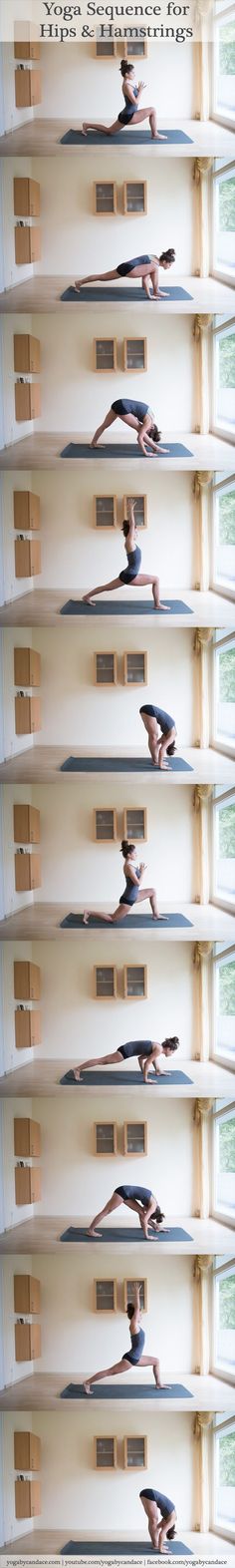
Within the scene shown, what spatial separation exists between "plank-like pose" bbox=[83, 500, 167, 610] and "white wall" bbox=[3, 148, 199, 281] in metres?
1.00

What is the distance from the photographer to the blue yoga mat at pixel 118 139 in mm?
10062

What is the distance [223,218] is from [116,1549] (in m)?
5.08

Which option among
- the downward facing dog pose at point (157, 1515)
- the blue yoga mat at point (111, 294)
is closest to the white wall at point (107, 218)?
the blue yoga mat at point (111, 294)

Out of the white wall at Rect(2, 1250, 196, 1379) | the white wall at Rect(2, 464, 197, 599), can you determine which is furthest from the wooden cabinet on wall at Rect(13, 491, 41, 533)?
the white wall at Rect(2, 1250, 196, 1379)

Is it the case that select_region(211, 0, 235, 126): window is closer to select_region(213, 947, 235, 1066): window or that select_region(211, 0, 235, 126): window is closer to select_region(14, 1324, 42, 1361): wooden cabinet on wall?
select_region(213, 947, 235, 1066): window

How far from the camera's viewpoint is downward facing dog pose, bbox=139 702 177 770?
33.0 ft

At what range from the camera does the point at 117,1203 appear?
10070 mm

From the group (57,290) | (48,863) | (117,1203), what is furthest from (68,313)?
(117,1203)

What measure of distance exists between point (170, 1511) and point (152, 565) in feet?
11.7

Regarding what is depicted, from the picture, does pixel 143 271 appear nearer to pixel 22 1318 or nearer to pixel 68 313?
pixel 68 313

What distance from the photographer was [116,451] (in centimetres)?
1016

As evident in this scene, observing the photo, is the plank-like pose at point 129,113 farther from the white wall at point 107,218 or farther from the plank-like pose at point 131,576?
the plank-like pose at point 131,576

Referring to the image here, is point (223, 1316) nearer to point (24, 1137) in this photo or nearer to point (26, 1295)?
point (26, 1295)

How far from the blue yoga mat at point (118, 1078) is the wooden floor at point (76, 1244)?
0.56 metres
